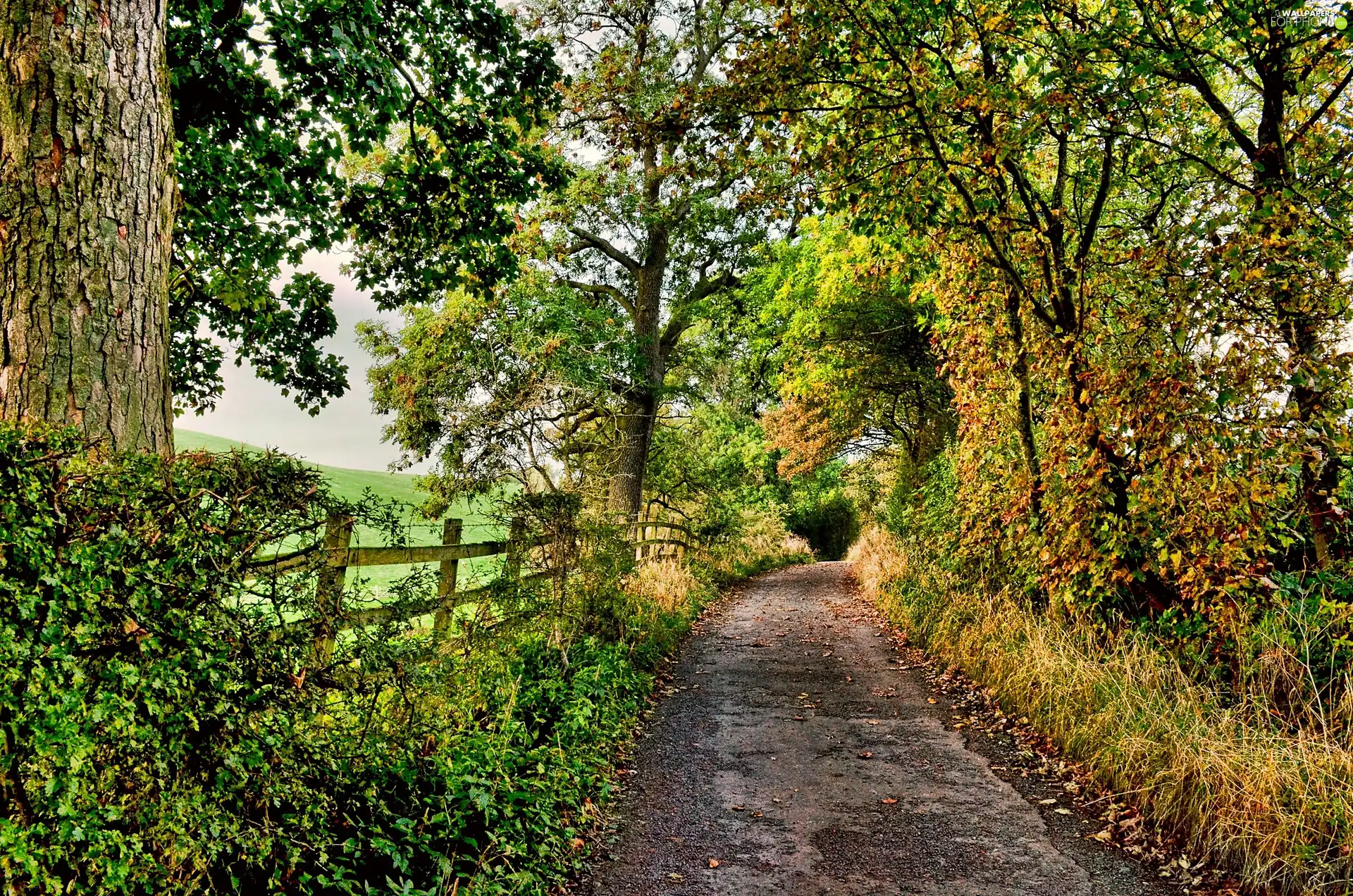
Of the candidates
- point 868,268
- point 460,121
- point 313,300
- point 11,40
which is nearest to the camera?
point 11,40

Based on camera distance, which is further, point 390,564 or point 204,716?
point 390,564

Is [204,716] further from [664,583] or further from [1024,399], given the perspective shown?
[664,583]

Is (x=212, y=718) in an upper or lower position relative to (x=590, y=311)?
lower

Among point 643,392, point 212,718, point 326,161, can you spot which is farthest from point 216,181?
point 643,392

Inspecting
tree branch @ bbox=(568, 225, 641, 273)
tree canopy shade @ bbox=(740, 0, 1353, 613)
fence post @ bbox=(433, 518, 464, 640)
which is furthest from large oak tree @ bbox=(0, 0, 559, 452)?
tree branch @ bbox=(568, 225, 641, 273)

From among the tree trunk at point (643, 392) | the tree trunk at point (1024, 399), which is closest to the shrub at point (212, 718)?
the tree trunk at point (1024, 399)

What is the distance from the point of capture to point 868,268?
11.4 meters

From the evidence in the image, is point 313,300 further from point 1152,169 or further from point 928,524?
point 928,524

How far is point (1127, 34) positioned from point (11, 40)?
6.44 metres

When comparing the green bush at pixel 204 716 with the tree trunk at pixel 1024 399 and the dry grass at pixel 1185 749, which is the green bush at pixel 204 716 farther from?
the tree trunk at pixel 1024 399

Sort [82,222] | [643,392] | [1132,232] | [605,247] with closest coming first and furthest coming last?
[82,222]
[1132,232]
[643,392]
[605,247]

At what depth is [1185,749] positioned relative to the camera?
4.65m

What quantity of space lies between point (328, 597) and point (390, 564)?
1.99 meters

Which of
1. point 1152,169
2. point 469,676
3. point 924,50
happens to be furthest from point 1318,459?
point 469,676
